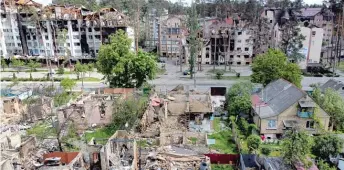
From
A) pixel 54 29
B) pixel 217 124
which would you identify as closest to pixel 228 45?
pixel 217 124

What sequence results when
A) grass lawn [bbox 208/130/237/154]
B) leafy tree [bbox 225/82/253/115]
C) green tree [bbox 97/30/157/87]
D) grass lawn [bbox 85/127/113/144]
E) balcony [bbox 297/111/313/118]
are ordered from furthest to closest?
green tree [bbox 97/30/157/87], leafy tree [bbox 225/82/253/115], grass lawn [bbox 85/127/113/144], balcony [bbox 297/111/313/118], grass lawn [bbox 208/130/237/154]

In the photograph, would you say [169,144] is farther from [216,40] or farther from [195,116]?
[216,40]

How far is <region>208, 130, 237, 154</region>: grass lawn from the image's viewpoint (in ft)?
78.0

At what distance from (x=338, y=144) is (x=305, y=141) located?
3.66 metres

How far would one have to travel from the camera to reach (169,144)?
75.5 feet

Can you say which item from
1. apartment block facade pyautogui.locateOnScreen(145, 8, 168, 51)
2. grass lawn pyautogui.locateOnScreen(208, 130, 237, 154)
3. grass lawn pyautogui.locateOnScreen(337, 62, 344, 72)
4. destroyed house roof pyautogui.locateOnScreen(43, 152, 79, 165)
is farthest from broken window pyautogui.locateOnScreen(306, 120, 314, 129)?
apartment block facade pyautogui.locateOnScreen(145, 8, 168, 51)

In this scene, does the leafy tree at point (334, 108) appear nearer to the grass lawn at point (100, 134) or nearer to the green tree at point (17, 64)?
the grass lawn at point (100, 134)

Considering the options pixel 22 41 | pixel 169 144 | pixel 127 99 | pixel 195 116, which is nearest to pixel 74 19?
pixel 22 41

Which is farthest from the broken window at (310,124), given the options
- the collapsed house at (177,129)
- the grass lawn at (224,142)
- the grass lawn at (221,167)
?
the grass lawn at (221,167)

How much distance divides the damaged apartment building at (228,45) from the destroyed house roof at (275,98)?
73.6 ft

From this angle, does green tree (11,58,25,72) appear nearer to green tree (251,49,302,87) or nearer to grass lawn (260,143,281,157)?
green tree (251,49,302,87)

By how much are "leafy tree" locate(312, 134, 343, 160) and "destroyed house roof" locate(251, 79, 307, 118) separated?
4.46m

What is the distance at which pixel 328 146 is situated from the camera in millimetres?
21250

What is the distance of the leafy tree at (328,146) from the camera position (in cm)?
2108
